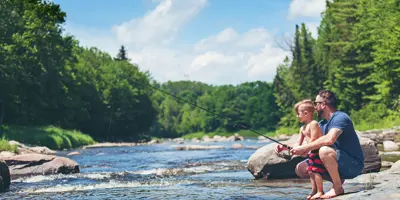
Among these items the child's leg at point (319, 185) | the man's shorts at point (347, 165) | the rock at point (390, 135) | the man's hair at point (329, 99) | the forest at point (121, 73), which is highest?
the forest at point (121, 73)

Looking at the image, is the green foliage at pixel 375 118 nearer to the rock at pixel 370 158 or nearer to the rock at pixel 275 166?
the rock at pixel 370 158

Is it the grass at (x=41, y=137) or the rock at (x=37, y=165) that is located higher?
the grass at (x=41, y=137)

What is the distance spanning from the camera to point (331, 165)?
20.5 ft

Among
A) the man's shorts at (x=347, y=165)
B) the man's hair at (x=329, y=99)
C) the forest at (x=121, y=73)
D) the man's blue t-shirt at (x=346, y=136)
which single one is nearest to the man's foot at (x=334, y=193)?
the man's shorts at (x=347, y=165)

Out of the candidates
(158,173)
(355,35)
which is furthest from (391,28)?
(158,173)

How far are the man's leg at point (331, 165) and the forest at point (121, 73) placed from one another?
8.36 m

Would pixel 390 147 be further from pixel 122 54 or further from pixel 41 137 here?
pixel 122 54

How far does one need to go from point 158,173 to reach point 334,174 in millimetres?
8921

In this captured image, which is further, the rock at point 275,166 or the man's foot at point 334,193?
the rock at point 275,166

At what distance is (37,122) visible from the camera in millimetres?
42719

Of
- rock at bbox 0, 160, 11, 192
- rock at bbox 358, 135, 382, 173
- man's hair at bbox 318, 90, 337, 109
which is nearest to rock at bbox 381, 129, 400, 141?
rock at bbox 358, 135, 382, 173

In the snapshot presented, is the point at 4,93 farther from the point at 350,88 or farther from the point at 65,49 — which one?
the point at 350,88

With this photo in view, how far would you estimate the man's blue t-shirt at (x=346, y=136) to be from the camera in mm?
6227

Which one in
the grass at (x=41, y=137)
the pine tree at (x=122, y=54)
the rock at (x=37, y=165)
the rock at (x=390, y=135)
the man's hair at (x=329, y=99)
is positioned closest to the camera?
the man's hair at (x=329, y=99)
